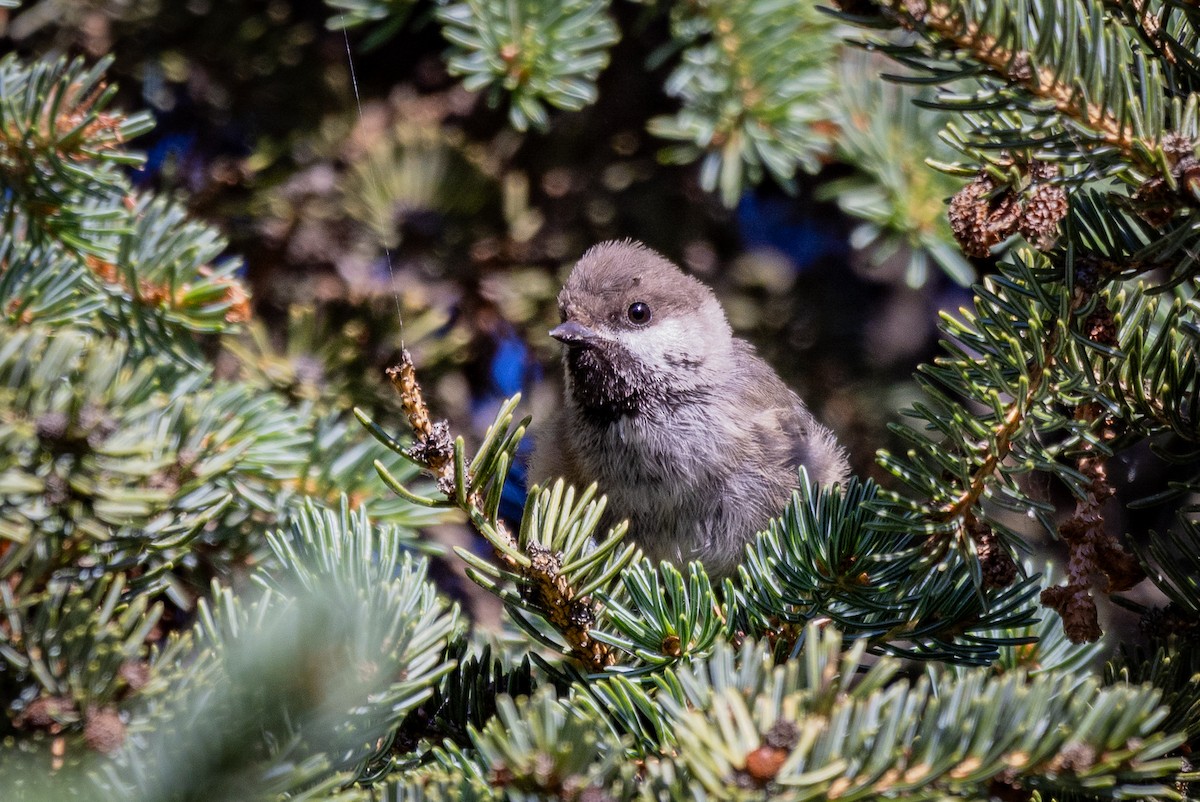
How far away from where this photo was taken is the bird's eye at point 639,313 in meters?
2.97

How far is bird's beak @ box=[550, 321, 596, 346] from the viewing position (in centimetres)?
268

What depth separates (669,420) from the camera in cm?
287

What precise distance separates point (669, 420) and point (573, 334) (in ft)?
1.27

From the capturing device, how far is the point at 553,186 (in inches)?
Answer: 123

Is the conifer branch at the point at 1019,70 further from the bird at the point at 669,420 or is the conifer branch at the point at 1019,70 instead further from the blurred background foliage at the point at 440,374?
the bird at the point at 669,420

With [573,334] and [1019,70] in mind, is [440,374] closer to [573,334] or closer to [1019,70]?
[573,334]

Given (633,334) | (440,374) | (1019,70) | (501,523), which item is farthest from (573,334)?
(1019,70)

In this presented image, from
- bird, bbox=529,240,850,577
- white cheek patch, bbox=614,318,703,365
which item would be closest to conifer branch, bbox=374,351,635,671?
bird, bbox=529,240,850,577

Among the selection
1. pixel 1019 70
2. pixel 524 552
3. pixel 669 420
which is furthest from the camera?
pixel 669 420

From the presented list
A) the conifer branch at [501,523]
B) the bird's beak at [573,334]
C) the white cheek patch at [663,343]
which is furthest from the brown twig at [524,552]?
the white cheek patch at [663,343]

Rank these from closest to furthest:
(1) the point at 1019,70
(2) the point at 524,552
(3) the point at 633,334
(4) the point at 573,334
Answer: (1) the point at 1019,70 → (2) the point at 524,552 → (4) the point at 573,334 → (3) the point at 633,334

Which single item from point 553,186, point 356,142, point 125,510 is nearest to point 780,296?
point 553,186

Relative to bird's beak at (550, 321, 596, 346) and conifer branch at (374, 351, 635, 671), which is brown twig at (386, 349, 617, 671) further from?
bird's beak at (550, 321, 596, 346)

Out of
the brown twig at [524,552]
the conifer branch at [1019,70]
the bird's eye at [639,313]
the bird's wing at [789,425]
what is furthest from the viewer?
the bird's eye at [639,313]
